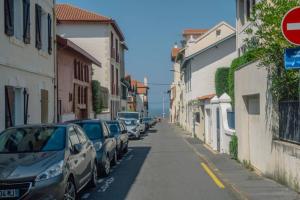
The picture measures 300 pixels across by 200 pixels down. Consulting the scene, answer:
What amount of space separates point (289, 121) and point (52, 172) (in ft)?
18.0

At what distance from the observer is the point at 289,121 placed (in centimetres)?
1159

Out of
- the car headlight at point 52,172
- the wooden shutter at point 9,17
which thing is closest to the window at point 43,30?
the wooden shutter at point 9,17

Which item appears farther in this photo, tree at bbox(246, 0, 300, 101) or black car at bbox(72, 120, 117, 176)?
black car at bbox(72, 120, 117, 176)

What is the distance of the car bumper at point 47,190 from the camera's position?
8.27m

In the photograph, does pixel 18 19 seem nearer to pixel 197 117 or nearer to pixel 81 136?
pixel 81 136

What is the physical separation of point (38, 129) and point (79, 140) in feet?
3.26

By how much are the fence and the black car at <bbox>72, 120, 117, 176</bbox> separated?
5.27 metres

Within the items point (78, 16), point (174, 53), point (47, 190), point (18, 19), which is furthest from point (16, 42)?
point (174, 53)

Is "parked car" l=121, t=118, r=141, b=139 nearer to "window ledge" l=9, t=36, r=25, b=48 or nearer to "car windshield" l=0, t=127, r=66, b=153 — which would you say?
"window ledge" l=9, t=36, r=25, b=48

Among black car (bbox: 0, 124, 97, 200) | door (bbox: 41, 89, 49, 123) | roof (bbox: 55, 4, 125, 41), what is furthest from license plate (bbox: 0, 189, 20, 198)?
roof (bbox: 55, 4, 125, 41)

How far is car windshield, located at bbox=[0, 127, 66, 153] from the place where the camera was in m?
10.0

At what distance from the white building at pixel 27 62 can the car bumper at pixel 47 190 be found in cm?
744

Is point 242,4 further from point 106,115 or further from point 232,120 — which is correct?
point 106,115

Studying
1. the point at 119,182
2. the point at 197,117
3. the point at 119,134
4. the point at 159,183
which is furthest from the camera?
the point at 197,117
